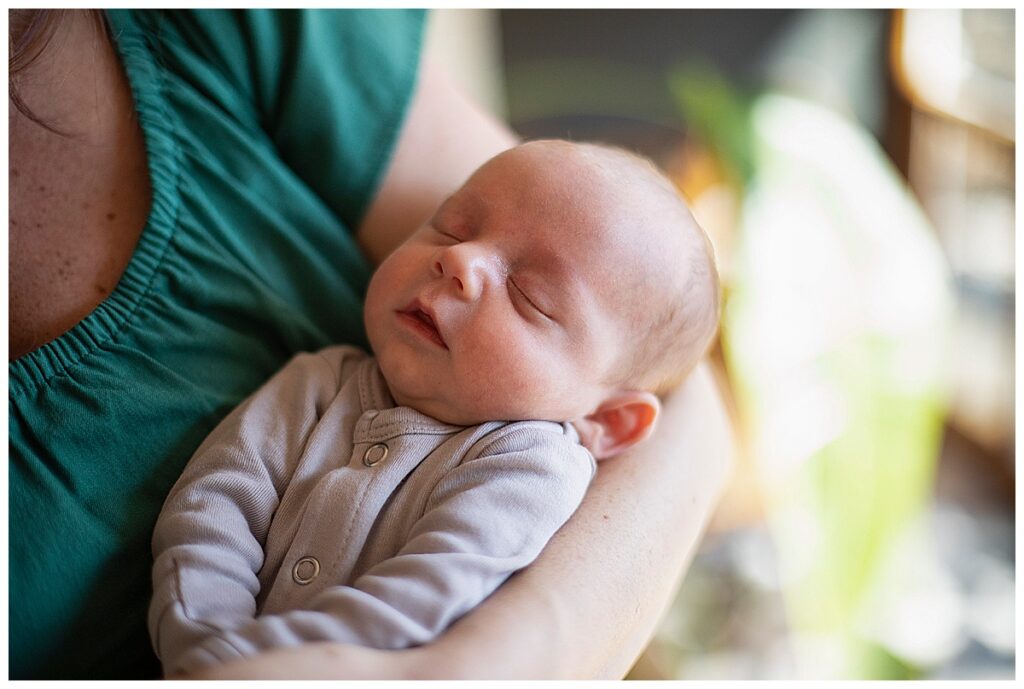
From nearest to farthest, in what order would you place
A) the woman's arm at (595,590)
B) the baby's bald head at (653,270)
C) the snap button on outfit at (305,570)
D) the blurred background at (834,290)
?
1. the woman's arm at (595,590)
2. the snap button on outfit at (305,570)
3. the baby's bald head at (653,270)
4. the blurred background at (834,290)

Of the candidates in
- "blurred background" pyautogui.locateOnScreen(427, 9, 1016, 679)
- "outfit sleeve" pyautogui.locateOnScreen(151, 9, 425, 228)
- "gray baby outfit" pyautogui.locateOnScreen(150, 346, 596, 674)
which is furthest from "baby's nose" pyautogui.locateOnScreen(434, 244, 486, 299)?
"blurred background" pyautogui.locateOnScreen(427, 9, 1016, 679)

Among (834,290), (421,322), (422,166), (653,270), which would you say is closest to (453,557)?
(421,322)

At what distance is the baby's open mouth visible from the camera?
0.85m

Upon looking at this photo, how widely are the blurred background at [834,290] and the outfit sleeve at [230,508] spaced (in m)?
1.16

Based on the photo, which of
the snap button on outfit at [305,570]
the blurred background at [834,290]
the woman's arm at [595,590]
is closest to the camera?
the woman's arm at [595,590]

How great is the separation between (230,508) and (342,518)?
4.0 inches

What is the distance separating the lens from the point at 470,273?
82 centimetres

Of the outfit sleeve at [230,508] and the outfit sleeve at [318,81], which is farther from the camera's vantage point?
the outfit sleeve at [318,81]

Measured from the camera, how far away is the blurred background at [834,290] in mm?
1881

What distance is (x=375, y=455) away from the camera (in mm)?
824

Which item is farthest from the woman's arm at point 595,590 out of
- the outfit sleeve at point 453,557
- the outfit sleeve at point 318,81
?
the outfit sleeve at point 318,81

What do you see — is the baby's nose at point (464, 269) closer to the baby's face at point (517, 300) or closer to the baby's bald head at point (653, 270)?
the baby's face at point (517, 300)

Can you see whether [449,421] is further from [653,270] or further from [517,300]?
[653,270]

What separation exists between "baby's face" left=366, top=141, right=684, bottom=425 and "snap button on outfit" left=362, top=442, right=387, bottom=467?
0.20 feet
